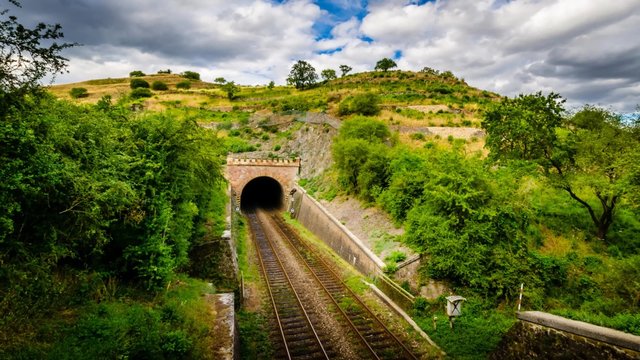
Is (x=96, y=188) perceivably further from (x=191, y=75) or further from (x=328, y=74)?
(x=191, y=75)

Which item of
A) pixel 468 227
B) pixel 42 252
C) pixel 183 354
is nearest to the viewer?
pixel 42 252

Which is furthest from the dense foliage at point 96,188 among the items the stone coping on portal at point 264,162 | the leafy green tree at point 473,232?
the stone coping on portal at point 264,162

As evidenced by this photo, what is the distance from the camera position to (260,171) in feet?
122

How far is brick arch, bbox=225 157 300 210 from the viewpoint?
120 ft

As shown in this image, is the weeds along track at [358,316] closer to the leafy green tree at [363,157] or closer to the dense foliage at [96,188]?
the leafy green tree at [363,157]

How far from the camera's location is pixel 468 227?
1501 centimetres

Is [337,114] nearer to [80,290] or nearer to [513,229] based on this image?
[513,229]

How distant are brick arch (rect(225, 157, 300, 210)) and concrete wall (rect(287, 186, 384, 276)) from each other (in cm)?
305

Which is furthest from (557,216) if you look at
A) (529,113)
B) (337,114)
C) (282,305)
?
(337,114)

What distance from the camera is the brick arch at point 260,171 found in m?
36.5

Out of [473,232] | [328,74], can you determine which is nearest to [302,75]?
[328,74]

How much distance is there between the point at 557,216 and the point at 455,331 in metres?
11.8

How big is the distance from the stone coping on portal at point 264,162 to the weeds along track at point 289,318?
16.3m

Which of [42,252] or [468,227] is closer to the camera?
[42,252]
